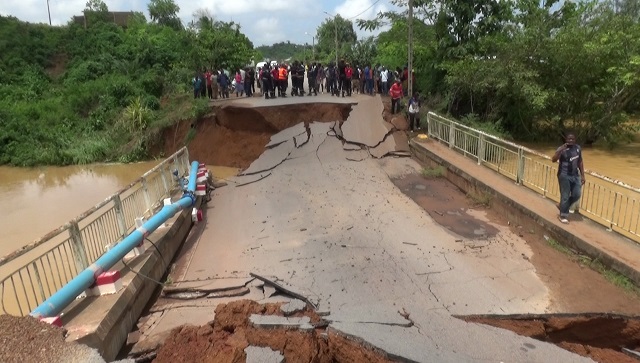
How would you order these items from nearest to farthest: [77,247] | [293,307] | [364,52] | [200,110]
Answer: [293,307] → [77,247] → [200,110] → [364,52]

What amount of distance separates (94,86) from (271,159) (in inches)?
642

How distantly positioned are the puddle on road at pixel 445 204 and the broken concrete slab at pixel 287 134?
5.02 m

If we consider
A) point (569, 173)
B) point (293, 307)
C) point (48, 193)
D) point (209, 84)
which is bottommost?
point (48, 193)

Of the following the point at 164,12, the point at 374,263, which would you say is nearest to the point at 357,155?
the point at 374,263

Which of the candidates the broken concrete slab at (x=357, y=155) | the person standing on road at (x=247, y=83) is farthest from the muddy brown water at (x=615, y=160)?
the person standing on road at (x=247, y=83)

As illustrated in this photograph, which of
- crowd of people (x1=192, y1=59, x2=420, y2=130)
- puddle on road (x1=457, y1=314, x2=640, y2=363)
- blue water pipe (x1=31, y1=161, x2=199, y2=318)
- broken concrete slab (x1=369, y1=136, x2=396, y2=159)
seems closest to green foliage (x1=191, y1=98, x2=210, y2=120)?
crowd of people (x1=192, y1=59, x2=420, y2=130)

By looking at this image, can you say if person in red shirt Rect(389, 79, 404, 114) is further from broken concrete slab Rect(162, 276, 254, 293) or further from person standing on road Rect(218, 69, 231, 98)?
broken concrete slab Rect(162, 276, 254, 293)

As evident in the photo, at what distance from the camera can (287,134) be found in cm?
1602

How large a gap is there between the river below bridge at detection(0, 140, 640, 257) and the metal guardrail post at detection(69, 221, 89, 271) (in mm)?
6129

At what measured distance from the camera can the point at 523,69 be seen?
15.2 metres

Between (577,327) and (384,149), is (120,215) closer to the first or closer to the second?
(577,327)

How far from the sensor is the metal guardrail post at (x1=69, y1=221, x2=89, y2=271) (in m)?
5.73

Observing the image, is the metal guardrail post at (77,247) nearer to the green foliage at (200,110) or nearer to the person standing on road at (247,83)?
the green foliage at (200,110)

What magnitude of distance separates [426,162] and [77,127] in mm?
18632
